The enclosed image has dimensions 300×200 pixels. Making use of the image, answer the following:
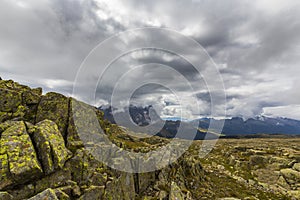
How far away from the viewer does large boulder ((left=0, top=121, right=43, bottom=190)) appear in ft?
49.0

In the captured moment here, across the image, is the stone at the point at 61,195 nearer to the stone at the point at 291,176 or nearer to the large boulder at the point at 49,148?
the large boulder at the point at 49,148

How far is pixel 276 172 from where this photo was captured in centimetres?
5212

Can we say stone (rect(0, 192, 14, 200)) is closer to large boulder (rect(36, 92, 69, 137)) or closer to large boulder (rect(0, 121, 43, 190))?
large boulder (rect(0, 121, 43, 190))

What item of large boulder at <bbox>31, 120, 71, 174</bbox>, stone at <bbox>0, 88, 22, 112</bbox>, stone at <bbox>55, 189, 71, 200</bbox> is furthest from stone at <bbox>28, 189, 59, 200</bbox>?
stone at <bbox>0, 88, 22, 112</bbox>

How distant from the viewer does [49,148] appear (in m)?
17.5

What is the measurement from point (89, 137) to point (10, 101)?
1027cm

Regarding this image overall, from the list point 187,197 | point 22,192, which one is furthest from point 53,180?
point 187,197

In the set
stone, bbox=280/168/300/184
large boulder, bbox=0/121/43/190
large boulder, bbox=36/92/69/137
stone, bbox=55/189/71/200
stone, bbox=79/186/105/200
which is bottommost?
stone, bbox=280/168/300/184

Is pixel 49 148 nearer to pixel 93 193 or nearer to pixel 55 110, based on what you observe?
pixel 93 193

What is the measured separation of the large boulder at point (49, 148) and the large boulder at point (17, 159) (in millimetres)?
676

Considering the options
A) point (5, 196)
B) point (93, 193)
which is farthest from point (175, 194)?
point (5, 196)

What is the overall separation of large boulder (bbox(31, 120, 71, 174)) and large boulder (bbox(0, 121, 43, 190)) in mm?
676

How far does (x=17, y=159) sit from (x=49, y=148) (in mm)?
2609

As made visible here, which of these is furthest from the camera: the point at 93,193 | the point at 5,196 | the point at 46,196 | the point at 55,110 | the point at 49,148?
the point at 55,110
